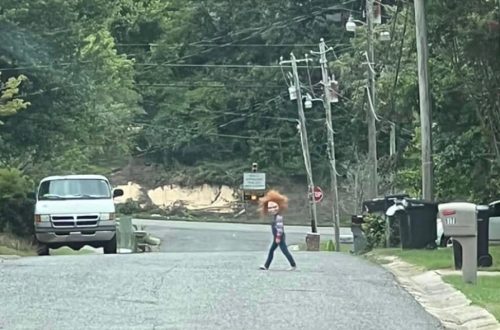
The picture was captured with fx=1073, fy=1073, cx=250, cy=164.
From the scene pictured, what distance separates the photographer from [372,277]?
58.6ft

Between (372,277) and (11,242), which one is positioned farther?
(11,242)

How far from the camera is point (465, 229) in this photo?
54.0ft

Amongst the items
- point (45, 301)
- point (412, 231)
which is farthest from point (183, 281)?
point (412, 231)

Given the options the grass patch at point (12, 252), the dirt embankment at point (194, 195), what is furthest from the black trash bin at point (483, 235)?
the dirt embankment at point (194, 195)

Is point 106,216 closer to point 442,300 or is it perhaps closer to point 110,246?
point 110,246

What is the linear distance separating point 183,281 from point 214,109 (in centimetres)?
5793

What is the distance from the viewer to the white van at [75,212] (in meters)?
25.6

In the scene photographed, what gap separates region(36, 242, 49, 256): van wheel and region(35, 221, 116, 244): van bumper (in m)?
0.85

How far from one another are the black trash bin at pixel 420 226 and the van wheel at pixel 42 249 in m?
8.89

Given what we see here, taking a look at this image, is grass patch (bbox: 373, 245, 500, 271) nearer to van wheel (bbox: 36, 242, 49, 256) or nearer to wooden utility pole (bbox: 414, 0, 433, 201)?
wooden utility pole (bbox: 414, 0, 433, 201)

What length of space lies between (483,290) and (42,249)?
14.8 metres

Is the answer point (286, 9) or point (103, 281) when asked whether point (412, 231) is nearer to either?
point (103, 281)

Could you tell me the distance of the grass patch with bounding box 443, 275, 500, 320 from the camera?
1363 cm

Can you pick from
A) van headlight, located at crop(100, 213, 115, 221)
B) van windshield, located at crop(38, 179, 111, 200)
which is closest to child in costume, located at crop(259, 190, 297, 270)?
van headlight, located at crop(100, 213, 115, 221)
